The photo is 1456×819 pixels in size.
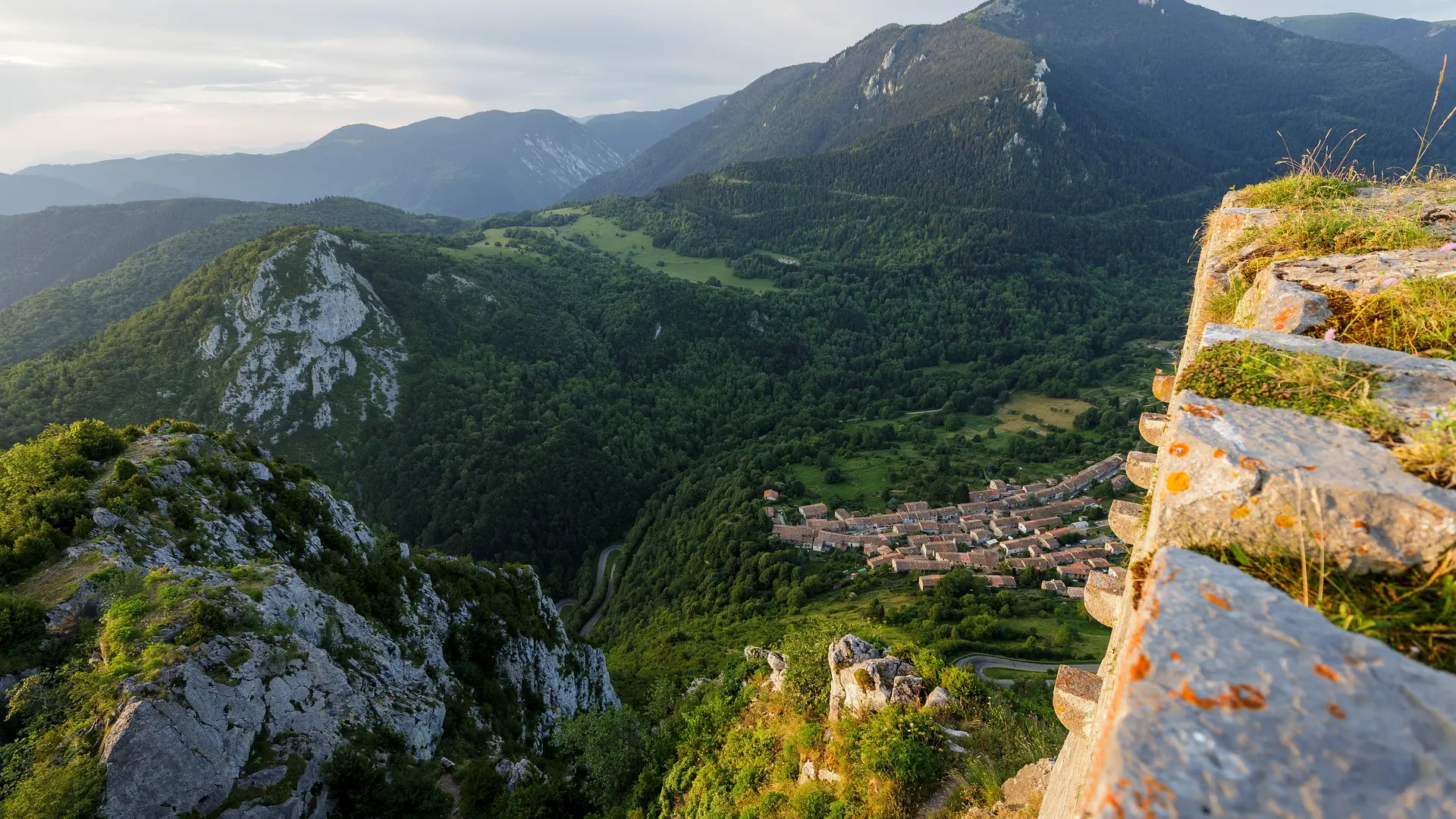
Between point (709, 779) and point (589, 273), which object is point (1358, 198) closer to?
point (709, 779)

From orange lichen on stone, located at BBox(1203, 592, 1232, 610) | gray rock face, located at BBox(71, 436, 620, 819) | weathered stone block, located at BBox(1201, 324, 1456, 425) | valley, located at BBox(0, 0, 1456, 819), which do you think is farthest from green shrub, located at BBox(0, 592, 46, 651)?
weathered stone block, located at BBox(1201, 324, 1456, 425)

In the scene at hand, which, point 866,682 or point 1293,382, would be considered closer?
point 1293,382

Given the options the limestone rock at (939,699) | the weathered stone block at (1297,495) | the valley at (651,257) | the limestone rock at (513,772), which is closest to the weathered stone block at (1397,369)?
the weathered stone block at (1297,495)

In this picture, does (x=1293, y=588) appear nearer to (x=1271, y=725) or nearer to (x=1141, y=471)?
(x=1271, y=725)

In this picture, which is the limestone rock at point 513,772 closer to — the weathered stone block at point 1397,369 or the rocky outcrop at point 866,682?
the rocky outcrop at point 866,682

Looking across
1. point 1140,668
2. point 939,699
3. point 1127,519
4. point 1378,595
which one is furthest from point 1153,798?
point 939,699

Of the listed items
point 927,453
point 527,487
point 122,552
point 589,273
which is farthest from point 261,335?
point 927,453
